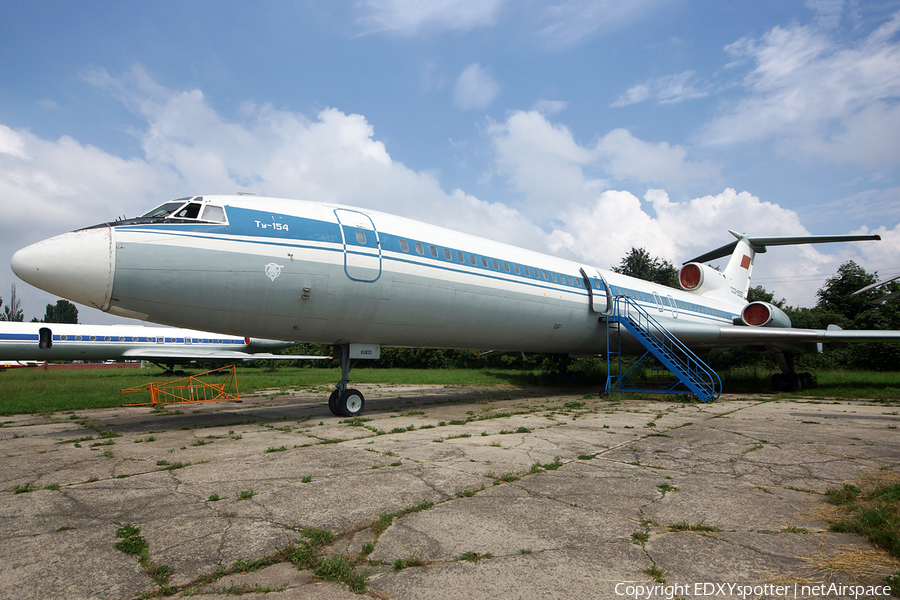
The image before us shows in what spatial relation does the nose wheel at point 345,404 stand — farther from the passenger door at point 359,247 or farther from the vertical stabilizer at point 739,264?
the vertical stabilizer at point 739,264

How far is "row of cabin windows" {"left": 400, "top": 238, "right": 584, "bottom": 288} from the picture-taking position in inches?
390

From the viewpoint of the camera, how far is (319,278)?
8.34m

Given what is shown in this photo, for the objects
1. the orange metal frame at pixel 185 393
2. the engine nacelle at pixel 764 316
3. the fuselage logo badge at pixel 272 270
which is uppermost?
the fuselage logo badge at pixel 272 270

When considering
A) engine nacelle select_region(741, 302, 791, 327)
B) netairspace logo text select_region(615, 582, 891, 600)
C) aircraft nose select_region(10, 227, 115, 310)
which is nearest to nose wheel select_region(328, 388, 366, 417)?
aircraft nose select_region(10, 227, 115, 310)

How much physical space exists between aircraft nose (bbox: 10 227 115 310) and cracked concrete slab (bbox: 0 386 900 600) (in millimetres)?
2141

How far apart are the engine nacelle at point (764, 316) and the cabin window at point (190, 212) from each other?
19.3 m

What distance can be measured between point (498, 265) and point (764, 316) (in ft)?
43.8

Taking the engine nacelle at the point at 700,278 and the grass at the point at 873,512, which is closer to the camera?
the grass at the point at 873,512

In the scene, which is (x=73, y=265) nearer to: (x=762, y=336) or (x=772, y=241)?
(x=762, y=336)

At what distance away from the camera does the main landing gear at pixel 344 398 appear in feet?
31.6

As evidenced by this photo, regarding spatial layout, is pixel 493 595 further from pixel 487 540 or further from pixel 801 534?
pixel 801 534

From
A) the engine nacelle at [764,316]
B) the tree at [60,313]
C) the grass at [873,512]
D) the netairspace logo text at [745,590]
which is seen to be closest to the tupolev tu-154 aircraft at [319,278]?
the engine nacelle at [764,316]

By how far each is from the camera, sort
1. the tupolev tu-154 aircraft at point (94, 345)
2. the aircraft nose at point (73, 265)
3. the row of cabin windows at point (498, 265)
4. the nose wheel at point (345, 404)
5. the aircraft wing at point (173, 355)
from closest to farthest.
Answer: the aircraft nose at point (73, 265)
the nose wheel at point (345, 404)
the row of cabin windows at point (498, 265)
the tupolev tu-154 aircraft at point (94, 345)
the aircraft wing at point (173, 355)

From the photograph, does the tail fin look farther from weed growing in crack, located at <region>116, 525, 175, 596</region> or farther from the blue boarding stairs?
weed growing in crack, located at <region>116, 525, 175, 596</region>
